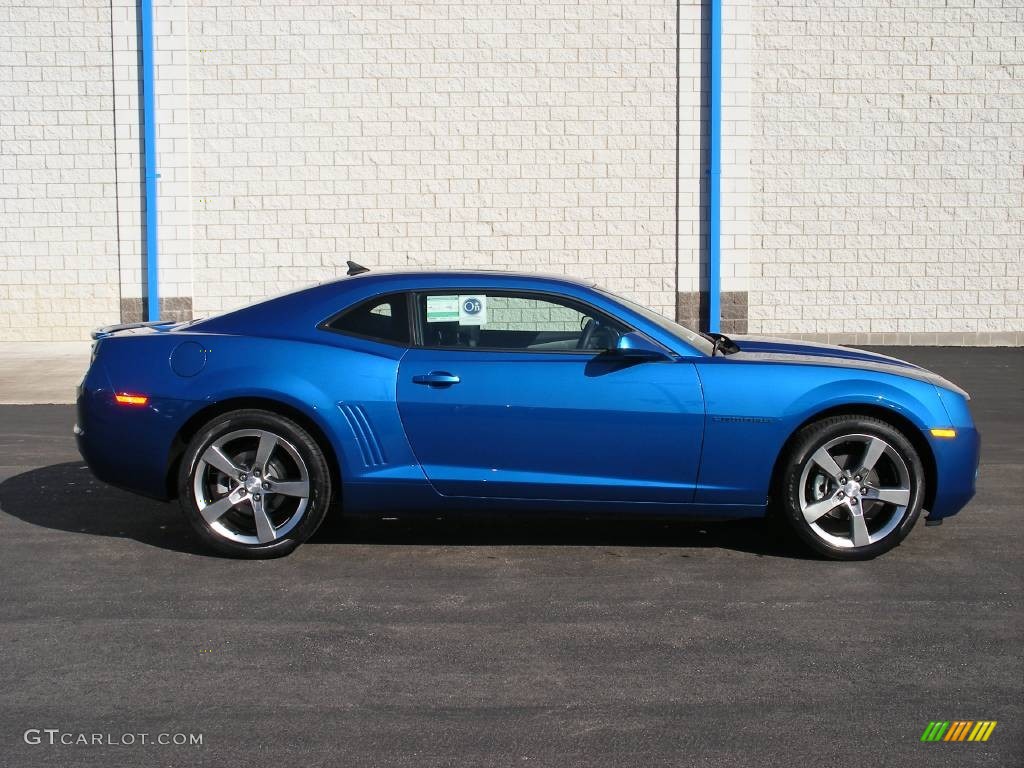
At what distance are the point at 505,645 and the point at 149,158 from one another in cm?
1197

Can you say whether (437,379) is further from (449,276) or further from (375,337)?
(449,276)

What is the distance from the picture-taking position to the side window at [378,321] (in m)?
6.20

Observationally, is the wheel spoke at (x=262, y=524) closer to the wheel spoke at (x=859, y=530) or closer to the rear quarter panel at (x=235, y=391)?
the rear quarter panel at (x=235, y=391)

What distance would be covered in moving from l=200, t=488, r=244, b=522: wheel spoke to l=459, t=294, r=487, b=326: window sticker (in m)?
1.42

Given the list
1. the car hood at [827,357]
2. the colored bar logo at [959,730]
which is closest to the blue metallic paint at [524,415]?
the car hood at [827,357]

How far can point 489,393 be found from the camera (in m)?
5.98

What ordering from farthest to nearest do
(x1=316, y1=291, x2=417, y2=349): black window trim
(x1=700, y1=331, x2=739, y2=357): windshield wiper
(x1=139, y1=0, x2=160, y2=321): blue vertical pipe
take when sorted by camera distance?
1. (x1=139, y1=0, x2=160, y2=321): blue vertical pipe
2. (x1=700, y1=331, x2=739, y2=357): windshield wiper
3. (x1=316, y1=291, x2=417, y2=349): black window trim

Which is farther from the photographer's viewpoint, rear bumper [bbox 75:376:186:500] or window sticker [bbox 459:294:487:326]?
window sticker [bbox 459:294:487:326]

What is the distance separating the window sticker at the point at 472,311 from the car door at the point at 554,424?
0.23 meters

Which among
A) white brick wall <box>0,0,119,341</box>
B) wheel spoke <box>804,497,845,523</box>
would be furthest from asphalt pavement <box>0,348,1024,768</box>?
white brick wall <box>0,0,119,341</box>

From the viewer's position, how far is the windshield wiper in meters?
6.46

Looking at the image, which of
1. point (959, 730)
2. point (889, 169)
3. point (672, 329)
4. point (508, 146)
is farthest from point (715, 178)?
point (959, 730)

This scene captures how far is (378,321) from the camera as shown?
6.23 meters

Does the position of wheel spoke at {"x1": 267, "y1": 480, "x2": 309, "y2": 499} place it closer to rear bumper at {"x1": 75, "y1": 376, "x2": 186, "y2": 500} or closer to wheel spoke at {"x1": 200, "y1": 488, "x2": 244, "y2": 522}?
wheel spoke at {"x1": 200, "y1": 488, "x2": 244, "y2": 522}
